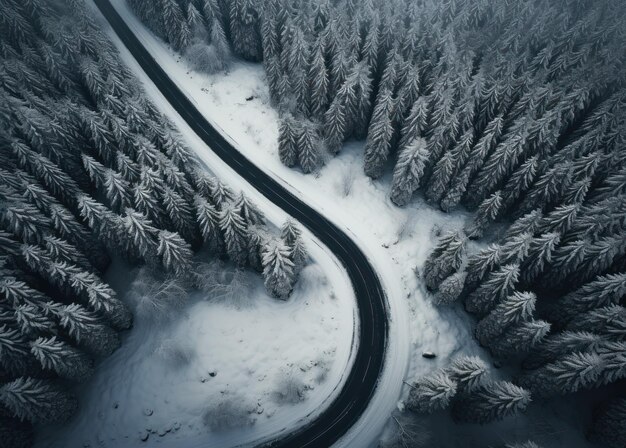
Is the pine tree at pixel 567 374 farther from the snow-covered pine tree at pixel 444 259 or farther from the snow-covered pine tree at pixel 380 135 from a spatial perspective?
the snow-covered pine tree at pixel 380 135

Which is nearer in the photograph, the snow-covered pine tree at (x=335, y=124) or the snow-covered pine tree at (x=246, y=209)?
the snow-covered pine tree at (x=246, y=209)

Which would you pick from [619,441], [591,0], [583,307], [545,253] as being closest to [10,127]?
[545,253]

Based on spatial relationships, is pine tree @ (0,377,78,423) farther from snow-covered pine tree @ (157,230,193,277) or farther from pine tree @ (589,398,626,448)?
pine tree @ (589,398,626,448)

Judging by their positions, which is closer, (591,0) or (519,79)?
(519,79)

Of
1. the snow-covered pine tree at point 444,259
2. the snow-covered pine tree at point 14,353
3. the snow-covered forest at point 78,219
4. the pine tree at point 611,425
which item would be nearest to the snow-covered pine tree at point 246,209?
the snow-covered forest at point 78,219

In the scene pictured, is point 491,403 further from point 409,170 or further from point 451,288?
point 409,170

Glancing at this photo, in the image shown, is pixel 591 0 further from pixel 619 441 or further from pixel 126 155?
pixel 126 155
